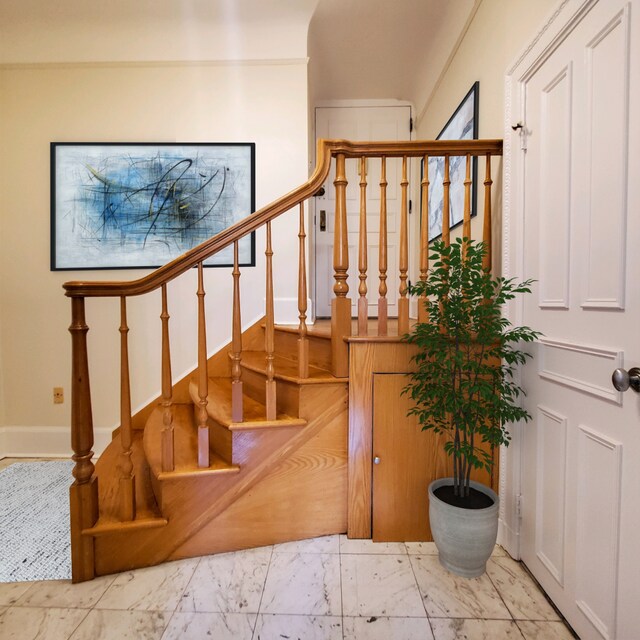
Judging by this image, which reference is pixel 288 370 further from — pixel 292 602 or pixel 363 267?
pixel 292 602

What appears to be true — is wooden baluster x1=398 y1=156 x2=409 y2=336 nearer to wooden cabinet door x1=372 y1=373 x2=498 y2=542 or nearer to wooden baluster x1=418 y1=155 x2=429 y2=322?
wooden baluster x1=418 y1=155 x2=429 y2=322

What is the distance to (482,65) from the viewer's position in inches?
70.7

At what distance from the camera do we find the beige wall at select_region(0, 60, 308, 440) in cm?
236

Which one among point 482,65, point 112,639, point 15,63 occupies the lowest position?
point 112,639

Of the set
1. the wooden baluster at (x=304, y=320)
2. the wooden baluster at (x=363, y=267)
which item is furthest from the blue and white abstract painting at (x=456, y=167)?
the wooden baluster at (x=304, y=320)

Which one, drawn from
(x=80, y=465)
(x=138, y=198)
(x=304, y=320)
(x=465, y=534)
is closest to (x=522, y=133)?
(x=304, y=320)

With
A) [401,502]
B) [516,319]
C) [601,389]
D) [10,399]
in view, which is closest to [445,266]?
[516,319]

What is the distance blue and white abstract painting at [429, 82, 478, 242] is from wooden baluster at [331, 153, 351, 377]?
79 cm

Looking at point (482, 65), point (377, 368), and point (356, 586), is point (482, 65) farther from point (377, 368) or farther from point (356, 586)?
point (356, 586)

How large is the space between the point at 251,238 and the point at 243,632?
205cm

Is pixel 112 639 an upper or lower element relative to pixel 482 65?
lower

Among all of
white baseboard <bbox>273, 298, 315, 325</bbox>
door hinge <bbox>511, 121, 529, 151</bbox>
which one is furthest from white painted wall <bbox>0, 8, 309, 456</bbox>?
door hinge <bbox>511, 121, 529, 151</bbox>

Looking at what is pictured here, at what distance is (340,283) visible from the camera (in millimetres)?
1464

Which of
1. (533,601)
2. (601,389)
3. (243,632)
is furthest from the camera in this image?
(533,601)
